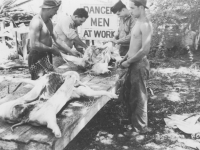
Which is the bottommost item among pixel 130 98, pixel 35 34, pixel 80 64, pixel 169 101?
pixel 169 101

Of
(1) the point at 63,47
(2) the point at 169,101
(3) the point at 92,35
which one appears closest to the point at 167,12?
(3) the point at 92,35

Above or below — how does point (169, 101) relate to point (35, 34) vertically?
below

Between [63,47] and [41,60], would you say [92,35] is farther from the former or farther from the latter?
[41,60]

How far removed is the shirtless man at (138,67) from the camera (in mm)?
4031

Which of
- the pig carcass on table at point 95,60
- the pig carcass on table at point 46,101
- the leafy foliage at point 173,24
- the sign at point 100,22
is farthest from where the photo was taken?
the leafy foliage at point 173,24

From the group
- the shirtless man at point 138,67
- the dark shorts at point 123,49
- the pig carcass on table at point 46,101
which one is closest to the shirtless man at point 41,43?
the pig carcass on table at point 46,101

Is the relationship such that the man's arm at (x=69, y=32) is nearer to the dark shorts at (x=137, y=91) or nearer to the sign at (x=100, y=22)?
the sign at (x=100, y=22)

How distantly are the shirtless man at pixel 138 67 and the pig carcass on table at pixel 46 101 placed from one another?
30.2 inches

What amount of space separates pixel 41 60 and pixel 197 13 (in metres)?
5.92

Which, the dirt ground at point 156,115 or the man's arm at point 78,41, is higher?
the man's arm at point 78,41

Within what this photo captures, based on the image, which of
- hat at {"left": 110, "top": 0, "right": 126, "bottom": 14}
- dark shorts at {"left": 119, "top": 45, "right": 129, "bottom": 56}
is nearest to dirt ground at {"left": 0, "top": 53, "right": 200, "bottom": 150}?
dark shorts at {"left": 119, "top": 45, "right": 129, "bottom": 56}

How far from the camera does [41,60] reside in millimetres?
4688

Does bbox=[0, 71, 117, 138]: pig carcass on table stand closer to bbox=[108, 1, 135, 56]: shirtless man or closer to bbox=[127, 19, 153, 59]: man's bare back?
bbox=[127, 19, 153, 59]: man's bare back

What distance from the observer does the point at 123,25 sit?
6.43 metres
